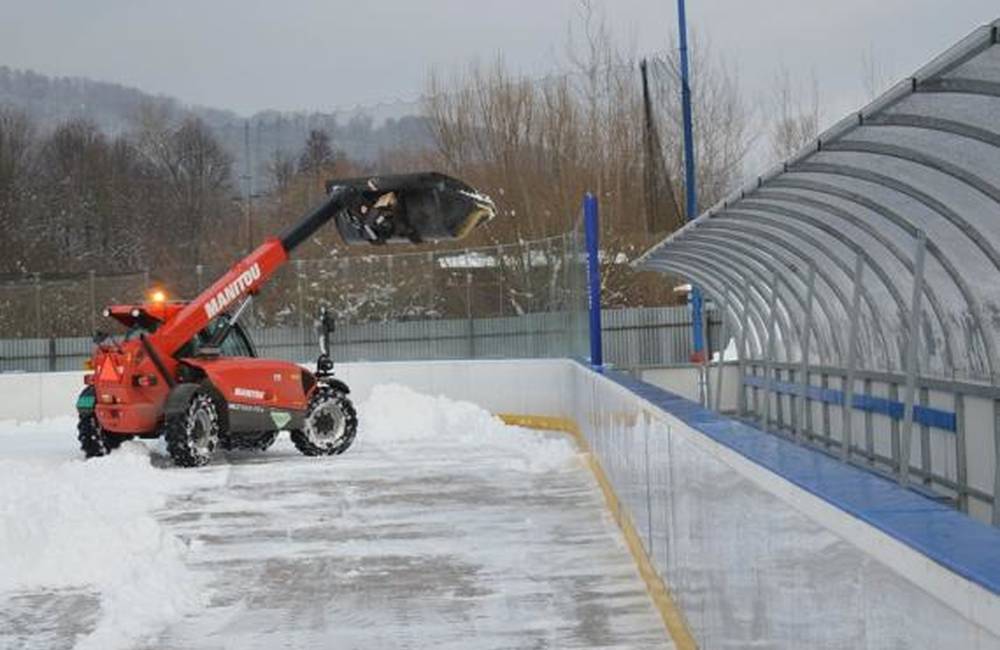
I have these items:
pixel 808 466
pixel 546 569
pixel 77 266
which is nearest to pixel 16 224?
pixel 77 266

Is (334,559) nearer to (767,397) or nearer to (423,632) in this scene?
(423,632)

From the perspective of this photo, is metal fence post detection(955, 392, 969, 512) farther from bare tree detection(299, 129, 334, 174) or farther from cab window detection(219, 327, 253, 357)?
bare tree detection(299, 129, 334, 174)

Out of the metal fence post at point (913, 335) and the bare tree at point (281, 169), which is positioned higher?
the bare tree at point (281, 169)

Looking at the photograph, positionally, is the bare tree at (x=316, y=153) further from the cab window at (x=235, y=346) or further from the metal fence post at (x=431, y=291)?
the cab window at (x=235, y=346)

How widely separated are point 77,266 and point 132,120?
1791 centimetres

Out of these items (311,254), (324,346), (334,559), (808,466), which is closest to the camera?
(808,466)

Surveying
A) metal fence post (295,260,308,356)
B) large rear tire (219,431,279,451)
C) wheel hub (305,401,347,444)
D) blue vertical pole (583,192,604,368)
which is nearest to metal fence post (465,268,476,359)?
metal fence post (295,260,308,356)

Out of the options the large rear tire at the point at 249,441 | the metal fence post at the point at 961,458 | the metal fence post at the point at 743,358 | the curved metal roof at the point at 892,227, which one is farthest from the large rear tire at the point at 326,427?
the metal fence post at the point at 961,458

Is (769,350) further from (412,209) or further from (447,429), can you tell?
(447,429)

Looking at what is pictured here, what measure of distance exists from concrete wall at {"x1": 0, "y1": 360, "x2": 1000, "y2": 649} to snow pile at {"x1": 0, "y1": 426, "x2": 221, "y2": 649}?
8.88 feet

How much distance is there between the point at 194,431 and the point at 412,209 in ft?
12.2

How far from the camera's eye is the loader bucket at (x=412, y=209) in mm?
17859

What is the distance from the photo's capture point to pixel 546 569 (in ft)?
30.7

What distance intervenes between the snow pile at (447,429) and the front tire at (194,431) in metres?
2.95
